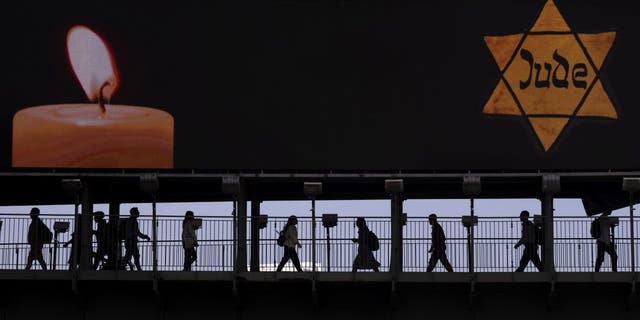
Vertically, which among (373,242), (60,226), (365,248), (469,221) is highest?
(469,221)

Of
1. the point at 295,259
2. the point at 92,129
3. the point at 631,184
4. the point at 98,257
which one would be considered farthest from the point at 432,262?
the point at 92,129

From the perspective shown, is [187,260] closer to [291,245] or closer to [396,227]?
[291,245]

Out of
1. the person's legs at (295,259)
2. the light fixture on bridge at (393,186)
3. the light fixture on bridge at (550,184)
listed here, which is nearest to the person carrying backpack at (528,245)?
the light fixture on bridge at (550,184)

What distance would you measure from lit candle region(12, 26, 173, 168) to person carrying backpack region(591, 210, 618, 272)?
37.4 feet

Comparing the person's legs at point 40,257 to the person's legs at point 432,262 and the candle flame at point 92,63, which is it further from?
the person's legs at point 432,262

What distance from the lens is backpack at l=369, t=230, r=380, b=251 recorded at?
3581 centimetres

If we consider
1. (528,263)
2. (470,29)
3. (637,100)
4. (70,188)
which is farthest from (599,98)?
(70,188)

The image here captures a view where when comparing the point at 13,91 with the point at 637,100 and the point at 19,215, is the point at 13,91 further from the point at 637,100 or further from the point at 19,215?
the point at 637,100

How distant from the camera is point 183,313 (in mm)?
35250

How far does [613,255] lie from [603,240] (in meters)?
0.44

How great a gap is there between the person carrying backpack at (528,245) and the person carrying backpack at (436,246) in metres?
1.74

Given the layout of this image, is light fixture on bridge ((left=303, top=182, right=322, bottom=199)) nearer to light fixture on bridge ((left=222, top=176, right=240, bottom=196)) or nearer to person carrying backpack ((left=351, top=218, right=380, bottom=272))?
person carrying backpack ((left=351, top=218, right=380, bottom=272))

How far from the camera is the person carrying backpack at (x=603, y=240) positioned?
3534cm

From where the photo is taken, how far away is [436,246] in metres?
35.8
